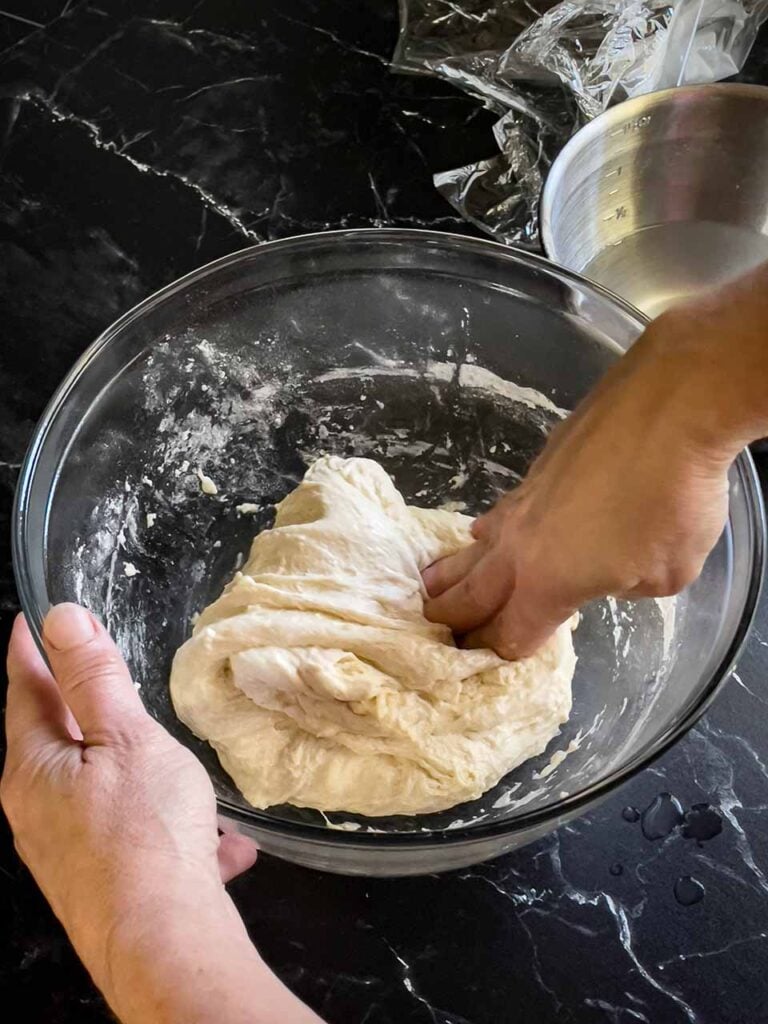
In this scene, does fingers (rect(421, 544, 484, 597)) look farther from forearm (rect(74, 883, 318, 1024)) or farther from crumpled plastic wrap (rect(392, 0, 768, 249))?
crumpled plastic wrap (rect(392, 0, 768, 249))

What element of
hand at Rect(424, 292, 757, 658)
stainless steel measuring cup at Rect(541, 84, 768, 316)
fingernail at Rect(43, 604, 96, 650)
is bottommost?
fingernail at Rect(43, 604, 96, 650)

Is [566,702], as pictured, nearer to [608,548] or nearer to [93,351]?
[608,548]

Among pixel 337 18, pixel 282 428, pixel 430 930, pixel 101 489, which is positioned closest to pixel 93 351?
pixel 101 489

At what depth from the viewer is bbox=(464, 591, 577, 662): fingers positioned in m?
0.96

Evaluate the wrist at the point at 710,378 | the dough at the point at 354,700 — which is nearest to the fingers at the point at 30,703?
the dough at the point at 354,700

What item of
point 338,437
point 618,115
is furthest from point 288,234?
point 618,115

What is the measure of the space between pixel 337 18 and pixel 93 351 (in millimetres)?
1121

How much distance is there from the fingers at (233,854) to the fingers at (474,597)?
0.35 meters

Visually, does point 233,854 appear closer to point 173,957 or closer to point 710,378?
point 173,957

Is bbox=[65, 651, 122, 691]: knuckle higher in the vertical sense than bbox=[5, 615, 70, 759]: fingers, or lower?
higher

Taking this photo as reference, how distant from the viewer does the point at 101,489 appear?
1.27 metres

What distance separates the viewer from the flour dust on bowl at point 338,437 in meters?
1.16

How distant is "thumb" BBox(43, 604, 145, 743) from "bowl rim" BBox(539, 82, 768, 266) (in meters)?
0.84

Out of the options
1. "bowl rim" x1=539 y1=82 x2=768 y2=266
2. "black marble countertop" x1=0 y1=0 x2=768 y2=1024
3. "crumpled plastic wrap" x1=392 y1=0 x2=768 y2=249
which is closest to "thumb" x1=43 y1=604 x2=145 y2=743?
"black marble countertop" x1=0 y1=0 x2=768 y2=1024
